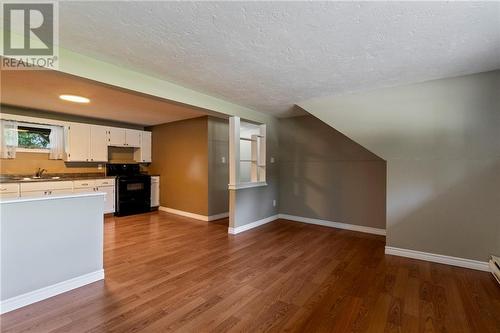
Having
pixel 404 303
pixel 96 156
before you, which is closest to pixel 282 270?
pixel 404 303

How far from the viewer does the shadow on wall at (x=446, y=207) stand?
2787 millimetres

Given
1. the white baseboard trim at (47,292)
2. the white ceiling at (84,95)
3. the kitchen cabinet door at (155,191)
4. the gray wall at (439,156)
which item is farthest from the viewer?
the kitchen cabinet door at (155,191)

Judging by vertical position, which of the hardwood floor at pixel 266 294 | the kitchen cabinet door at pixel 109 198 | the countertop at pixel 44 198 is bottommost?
the hardwood floor at pixel 266 294

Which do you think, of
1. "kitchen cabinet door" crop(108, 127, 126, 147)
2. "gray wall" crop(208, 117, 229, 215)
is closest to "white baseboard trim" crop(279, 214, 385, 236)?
"gray wall" crop(208, 117, 229, 215)

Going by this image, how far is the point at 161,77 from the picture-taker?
2.79 metres

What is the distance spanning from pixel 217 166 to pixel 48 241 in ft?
11.1

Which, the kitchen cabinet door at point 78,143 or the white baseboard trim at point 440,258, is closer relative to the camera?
the white baseboard trim at point 440,258

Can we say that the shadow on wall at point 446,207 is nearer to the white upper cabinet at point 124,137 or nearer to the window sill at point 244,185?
the window sill at point 244,185

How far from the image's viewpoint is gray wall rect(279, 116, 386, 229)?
4.29 m

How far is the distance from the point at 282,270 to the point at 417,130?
256 centimetres

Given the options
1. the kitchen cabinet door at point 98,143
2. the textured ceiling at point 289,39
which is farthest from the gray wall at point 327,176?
the kitchen cabinet door at point 98,143

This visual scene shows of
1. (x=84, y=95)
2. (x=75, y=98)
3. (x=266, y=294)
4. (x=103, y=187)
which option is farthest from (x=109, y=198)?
(x=266, y=294)

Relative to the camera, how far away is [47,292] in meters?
2.14

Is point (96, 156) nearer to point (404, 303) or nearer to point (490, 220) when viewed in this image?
point (404, 303)
